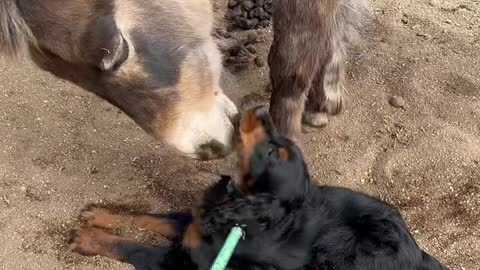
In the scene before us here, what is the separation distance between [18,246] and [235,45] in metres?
1.40

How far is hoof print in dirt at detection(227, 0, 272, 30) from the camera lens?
11.5 feet

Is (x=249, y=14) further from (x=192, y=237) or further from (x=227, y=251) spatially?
(x=227, y=251)

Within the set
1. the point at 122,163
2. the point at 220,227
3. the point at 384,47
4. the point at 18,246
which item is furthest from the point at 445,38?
the point at 18,246

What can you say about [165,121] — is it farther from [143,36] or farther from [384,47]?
[384,47]

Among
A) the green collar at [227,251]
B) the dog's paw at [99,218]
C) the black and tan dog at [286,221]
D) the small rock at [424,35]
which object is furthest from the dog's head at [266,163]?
the small rock at [424,35]

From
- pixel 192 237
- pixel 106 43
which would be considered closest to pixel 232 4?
pixel 106 43

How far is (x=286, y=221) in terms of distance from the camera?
6.67 ft

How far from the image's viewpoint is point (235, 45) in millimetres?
3373

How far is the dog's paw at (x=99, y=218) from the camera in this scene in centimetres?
274

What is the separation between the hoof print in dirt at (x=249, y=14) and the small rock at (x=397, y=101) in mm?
767

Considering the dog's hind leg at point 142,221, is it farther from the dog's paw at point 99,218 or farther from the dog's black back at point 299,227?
the dog's black back at point 299,227

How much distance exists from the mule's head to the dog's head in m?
0.36

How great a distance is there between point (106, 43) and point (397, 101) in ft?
5.27

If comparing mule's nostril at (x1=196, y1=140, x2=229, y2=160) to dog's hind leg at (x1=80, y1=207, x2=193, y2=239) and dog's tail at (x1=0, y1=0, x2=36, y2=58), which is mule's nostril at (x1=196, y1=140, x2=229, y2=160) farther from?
dog's tail at (x1=0, y1=0, x2=36, y2=58)
